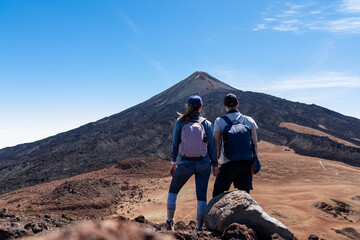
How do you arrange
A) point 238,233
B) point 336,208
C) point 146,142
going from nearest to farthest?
point 238,233 < point 336,208 < point 146,142

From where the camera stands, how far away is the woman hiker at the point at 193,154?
3059 millimetres

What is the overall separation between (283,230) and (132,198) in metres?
9.98

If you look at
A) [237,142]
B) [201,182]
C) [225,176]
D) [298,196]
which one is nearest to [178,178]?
[201,182]

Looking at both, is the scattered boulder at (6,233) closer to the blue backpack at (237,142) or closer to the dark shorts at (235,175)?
the dark shorts at (235,175)

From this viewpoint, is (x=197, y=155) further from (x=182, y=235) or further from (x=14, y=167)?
(x=14, y=167)

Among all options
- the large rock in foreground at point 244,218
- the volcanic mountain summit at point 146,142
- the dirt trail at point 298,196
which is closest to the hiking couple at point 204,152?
the large rock in foreground at point 244,218

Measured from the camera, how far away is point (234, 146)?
3.19 meters

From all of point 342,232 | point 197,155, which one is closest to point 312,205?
point 342,232

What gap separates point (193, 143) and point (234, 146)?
1.95 ft

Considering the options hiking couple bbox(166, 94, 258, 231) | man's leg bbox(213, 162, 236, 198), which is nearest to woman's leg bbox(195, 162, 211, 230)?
hiking couple bbox(166, 94, 258, 231)

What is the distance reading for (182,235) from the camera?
90.3 inches

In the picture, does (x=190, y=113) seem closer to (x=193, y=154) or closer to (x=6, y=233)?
(x=193, y=154)

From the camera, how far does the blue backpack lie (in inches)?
125

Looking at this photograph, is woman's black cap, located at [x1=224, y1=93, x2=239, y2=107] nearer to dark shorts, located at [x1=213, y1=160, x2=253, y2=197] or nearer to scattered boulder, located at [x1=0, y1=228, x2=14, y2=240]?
dark shorts, located at [x1=213, y1=160, x2=253, y2=197]
